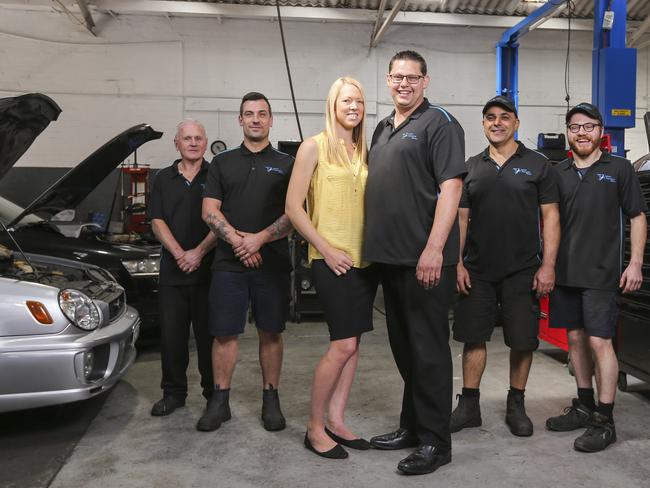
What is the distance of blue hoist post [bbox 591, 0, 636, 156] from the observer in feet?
14.6

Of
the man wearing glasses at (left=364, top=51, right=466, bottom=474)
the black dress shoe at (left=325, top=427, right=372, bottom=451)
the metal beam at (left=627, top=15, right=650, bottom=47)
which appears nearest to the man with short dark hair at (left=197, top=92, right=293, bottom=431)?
the black dress shoe at (left=325, top=427, right=372, bottom=451)

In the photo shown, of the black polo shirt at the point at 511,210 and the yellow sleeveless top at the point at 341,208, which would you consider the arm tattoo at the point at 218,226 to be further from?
the black polo shirt at the point at 511,210

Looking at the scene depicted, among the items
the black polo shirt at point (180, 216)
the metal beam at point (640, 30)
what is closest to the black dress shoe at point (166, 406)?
the black polo shirt at point (180, 216)

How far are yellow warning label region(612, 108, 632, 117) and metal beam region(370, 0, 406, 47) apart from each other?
4.42m

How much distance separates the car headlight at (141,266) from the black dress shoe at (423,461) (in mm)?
2571

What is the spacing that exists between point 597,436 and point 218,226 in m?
1.92

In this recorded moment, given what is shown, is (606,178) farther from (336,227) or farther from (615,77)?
(615,77)

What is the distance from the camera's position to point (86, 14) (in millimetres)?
8578

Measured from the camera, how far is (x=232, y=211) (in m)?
2.84

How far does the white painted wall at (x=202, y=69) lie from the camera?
9164mm

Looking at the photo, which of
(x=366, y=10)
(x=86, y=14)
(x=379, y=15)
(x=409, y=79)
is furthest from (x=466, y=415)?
(x=86, y=14)

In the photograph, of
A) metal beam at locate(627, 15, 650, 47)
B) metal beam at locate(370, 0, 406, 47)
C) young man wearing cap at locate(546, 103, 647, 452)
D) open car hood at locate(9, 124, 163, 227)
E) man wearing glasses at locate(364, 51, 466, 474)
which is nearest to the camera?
man wearing glasses at locate(364, 51, 466, 474)

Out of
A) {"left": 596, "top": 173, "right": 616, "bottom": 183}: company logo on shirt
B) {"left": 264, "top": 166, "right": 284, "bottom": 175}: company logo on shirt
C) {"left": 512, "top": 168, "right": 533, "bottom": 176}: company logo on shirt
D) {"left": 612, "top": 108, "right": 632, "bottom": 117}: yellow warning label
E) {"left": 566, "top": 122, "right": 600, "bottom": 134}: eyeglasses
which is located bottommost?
{"left": 596, "top": 173, "right": 616, "bottom": 183}: company logo on shirt

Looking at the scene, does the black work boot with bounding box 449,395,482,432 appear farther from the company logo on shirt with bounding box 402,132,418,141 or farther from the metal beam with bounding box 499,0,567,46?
the metal beam with bounding box 499,0,567,46
